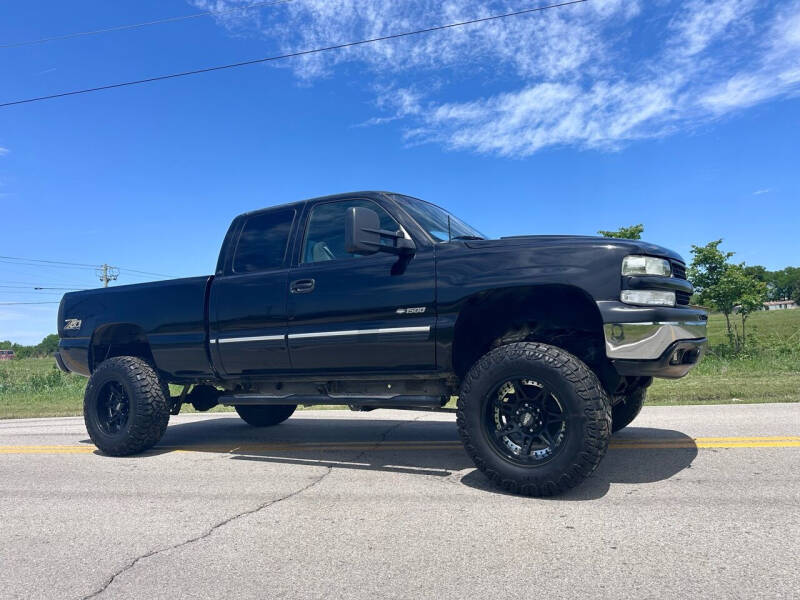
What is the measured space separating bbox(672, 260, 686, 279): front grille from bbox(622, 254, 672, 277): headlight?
32cm

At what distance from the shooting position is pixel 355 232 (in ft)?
12.7

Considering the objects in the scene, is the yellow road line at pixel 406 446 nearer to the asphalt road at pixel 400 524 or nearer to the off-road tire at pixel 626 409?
the asphalt road at pixel 400 524

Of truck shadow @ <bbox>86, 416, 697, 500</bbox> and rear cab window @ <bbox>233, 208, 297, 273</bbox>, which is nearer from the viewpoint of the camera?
truck shadow @ <bbox>86, 416, 697, 500</bbox>

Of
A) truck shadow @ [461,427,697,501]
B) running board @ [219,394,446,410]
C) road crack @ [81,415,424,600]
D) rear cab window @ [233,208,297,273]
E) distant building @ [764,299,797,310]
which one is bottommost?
road crack @ [81,415,424,600]

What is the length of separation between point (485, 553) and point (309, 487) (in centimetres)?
171

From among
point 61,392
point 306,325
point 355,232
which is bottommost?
point 61,392

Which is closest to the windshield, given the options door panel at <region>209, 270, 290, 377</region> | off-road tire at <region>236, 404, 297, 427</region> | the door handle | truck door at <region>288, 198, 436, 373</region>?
truck door at <region>288, 198, 436, 373</region>

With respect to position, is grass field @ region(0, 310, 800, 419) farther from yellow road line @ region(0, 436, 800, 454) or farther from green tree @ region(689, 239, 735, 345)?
green tree @ region(689, 239, 735, 345)

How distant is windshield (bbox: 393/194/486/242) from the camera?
4.53 metres

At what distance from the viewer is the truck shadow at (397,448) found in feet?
13.0

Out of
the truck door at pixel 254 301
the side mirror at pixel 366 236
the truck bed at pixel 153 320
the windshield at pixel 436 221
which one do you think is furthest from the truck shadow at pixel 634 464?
the truck bed at pixel 153 320

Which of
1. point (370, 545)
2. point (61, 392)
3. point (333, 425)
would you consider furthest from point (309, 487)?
point (61, 392)

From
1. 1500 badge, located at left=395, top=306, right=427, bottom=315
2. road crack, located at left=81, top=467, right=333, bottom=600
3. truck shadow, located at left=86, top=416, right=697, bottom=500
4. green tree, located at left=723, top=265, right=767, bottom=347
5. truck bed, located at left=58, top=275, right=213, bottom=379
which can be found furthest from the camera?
green tree, located at left=723, top=265, right=767, bottom=347

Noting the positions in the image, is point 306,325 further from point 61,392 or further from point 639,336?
point 61,392
